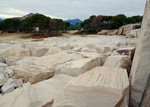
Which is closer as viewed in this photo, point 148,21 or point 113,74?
point 148,21

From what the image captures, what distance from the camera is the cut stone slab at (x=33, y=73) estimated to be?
2.42 metres

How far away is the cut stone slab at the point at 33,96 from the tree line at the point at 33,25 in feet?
63.0

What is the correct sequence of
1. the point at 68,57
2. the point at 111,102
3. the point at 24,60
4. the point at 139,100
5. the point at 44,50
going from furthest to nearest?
the point at 44,50 < the point at 24,60 < the point at 68,57 < the point at 139,100 < the point at 111,102

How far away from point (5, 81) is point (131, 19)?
30.1 meters

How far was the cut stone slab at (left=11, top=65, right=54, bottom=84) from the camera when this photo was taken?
2424mm

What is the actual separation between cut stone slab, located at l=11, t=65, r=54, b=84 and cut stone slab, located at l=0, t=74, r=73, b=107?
16.5 inches

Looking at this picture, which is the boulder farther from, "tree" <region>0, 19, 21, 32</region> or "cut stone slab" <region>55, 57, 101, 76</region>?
"tree" <region>0, 19, 21, 32</region>

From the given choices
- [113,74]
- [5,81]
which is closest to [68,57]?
[5,81]

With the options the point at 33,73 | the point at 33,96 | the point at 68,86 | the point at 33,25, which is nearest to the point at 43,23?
the point at 33,25

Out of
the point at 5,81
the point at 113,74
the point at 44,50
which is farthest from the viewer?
the point at 44,50

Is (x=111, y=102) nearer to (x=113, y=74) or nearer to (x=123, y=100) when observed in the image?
(x=123, y=100)

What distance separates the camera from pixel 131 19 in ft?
90.4

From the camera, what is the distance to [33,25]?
21109 mm

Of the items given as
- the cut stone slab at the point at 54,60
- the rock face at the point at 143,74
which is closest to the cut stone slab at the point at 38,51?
the cut stone slab at the point at 54,60
